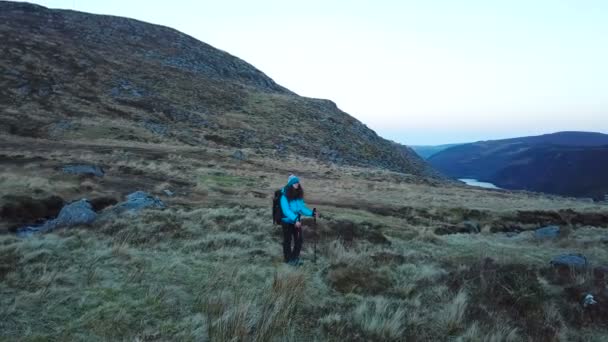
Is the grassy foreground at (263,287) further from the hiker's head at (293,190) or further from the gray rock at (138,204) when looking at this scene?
the hiker's head at (293,190)

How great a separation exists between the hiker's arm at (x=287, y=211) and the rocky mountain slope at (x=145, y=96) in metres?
44.7

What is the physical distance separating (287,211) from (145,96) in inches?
2851

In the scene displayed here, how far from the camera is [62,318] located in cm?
613

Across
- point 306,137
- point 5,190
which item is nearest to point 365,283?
point 5,190

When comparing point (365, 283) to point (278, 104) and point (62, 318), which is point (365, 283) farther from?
point (278, 104)

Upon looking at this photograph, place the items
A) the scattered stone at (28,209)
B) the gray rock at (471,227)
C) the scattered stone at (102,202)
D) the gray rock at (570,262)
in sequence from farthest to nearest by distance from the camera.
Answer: the gray rock at (471,227) → the scattered stone at (102,202) → the scattered stone at (28,209) → the gray rock at (570,262)

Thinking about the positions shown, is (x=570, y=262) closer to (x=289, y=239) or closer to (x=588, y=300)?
(x=588, y=300)

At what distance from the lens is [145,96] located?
76.1 meters

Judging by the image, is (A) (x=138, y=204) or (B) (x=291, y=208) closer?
(B) (x=291, y=208)

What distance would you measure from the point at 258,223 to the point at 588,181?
620 feet

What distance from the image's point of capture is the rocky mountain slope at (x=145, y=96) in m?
57.3

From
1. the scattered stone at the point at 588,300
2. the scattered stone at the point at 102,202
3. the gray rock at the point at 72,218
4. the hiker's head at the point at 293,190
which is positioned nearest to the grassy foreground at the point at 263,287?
the scattered stone at the point at 588,300

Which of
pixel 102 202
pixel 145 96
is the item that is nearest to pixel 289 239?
pixel 102 202

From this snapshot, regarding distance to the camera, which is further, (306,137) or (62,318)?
(306,137)
